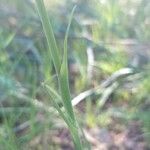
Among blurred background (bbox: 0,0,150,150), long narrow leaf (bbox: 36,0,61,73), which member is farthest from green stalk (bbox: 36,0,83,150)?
blurred background (bbox: 0,0,150,150)

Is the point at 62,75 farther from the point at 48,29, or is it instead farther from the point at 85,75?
the point at 85,75

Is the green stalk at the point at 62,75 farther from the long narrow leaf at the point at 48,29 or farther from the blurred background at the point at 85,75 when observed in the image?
the blurred background at the point at 85,75

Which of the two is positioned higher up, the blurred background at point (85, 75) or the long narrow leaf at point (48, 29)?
the long narrow leaf at point (48, 29)

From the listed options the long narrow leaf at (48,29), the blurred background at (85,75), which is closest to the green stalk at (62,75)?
the long narrow leaf at (48,29)

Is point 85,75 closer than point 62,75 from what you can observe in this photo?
No

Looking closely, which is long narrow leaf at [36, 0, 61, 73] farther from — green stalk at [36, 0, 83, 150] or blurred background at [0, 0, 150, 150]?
blurred background at [0, 0, 150, 150]

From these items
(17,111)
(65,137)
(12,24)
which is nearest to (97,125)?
(65,137)

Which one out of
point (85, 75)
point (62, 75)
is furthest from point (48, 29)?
point (85, 75)

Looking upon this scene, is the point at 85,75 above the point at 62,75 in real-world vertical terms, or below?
below

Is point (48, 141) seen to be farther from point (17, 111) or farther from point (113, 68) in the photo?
point (113, 68)
